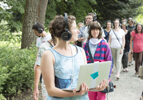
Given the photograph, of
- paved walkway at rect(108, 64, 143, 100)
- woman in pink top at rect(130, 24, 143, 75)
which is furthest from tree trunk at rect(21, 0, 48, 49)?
woman in pink top at rect(130, 24, 143, 75)

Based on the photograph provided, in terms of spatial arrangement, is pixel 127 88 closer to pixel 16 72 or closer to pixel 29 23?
pixel 16 72

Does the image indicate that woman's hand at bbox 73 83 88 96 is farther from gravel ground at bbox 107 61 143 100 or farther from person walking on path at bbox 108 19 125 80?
person walking on path at bbox 108 19 125 80

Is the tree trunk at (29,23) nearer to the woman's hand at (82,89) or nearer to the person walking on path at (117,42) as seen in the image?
the person walking on path at (117,42)

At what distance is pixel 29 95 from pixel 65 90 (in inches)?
148

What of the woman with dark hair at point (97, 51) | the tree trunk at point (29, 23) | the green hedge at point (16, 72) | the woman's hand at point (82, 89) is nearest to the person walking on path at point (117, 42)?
the tree trunk at point (29, 23)

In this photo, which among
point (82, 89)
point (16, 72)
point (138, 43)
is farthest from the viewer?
point (138, 43)

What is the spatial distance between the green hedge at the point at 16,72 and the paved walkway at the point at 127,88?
2088 mm

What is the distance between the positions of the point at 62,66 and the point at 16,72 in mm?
3167

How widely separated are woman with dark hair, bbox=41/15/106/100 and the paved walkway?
3.73 meters

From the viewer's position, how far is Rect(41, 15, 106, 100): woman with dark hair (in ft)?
6.63

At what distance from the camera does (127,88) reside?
21.1ft

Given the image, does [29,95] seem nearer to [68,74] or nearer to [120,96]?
[120,96]

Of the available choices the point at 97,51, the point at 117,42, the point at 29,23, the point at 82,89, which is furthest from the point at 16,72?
the point at 117,42

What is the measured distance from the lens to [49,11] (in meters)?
14.9
